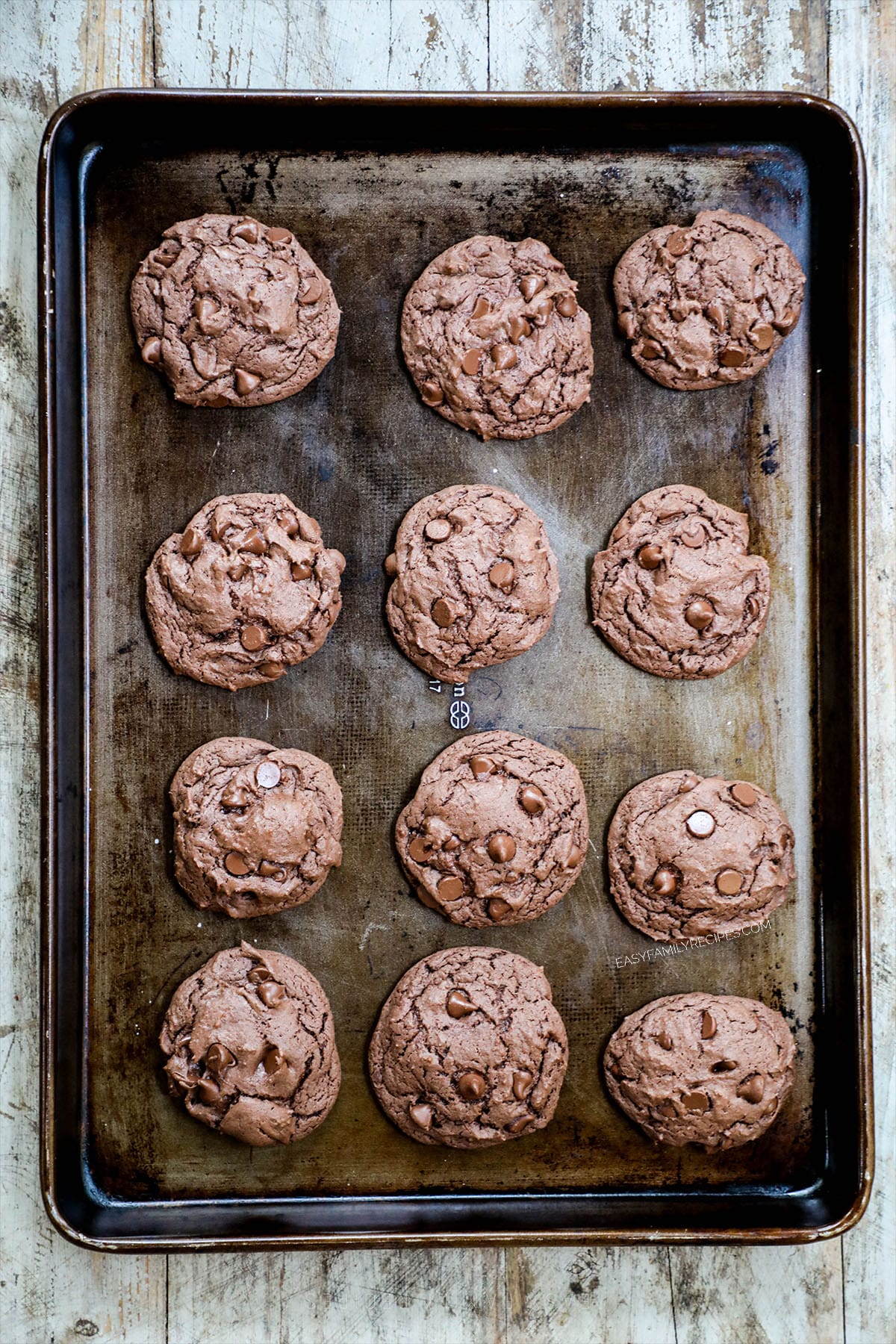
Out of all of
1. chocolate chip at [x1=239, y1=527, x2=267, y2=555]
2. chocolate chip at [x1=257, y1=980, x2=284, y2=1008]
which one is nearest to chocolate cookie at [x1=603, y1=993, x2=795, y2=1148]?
chocolate chip at [x1=257, y1=980, x2=284, y2=1008]

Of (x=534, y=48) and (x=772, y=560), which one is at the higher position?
(x=534, y=48)

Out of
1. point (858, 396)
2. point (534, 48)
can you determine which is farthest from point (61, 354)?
point (858, 396)

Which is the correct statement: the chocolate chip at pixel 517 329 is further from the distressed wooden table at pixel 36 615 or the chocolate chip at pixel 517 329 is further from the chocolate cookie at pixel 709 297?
the distressed wooden table at pixel 36 615

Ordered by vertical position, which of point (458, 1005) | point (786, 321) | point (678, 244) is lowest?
point (458, 1005)

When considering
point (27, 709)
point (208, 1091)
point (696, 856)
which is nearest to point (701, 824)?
point (696, 856)

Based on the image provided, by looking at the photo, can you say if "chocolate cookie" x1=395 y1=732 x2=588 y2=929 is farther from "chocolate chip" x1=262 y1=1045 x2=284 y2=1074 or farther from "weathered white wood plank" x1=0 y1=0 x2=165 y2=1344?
"weathered white wood plank" x1=0 y1=0 x2=165 y2=1344

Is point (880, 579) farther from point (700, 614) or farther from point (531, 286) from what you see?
point (531, 286)

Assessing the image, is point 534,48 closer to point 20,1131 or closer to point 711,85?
point 711,85
